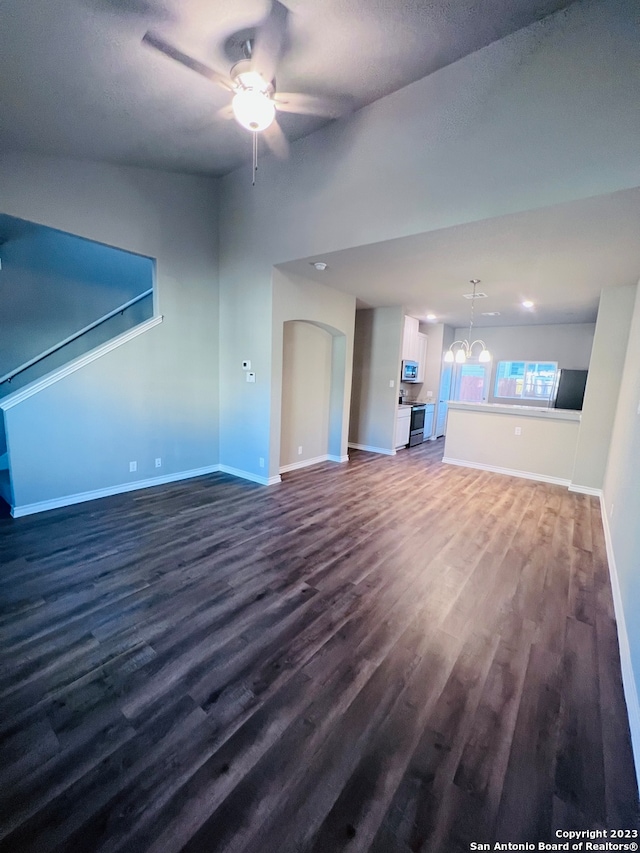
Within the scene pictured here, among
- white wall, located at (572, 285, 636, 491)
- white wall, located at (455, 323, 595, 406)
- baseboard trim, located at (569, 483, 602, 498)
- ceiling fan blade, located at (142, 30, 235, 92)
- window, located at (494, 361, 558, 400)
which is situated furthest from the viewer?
window, located at (494, 361, 558, 400)

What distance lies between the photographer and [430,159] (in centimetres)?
282

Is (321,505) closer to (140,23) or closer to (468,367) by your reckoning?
(140,23)

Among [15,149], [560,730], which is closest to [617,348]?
[560,730]

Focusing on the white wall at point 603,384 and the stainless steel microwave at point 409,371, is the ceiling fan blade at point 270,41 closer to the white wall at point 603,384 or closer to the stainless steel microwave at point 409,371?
the white wall at point 603,384

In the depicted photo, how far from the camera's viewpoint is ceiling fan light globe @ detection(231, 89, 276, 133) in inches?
83.9

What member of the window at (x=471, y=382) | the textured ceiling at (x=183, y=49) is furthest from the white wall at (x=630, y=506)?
the window at (x=471, y=382)

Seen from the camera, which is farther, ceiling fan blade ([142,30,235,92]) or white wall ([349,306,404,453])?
white wall ([349,306,404,453])

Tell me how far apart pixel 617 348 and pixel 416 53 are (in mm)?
4049

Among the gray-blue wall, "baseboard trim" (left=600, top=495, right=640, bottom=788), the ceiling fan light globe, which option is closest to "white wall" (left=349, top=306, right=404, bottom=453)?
the gray-blue wall

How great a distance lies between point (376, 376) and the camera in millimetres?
6629

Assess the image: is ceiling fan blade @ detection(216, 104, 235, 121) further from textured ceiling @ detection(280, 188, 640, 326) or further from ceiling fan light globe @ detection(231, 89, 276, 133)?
textured ceiling @ detection(280, 188, 640, 326)

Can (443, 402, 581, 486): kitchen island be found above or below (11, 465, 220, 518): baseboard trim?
above

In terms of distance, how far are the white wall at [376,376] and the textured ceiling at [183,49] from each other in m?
3.61

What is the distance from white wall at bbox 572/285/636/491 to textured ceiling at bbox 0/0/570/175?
3.31 metres
